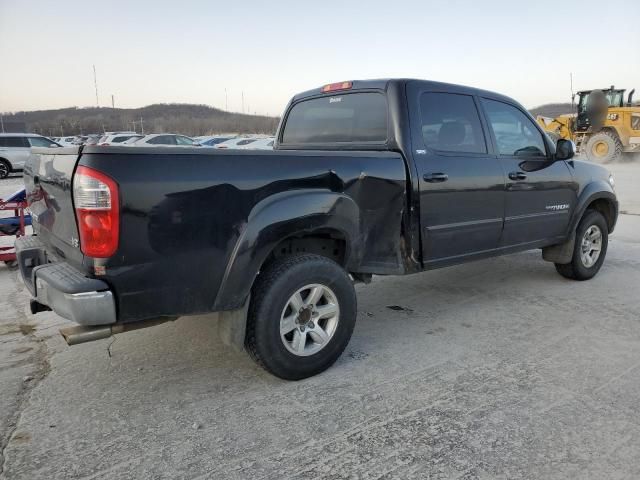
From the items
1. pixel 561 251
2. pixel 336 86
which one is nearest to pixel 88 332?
pixel 336 86

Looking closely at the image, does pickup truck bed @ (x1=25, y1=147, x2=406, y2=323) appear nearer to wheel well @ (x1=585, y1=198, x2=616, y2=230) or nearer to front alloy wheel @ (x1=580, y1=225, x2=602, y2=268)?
front alloy wheel @ (x1=580, y1=225, x2=602, y2=268)

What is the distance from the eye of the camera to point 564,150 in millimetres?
4879

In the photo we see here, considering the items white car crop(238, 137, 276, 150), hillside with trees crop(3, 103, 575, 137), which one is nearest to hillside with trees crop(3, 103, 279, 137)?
hillside with trees crop(3, 103, 575, 137)

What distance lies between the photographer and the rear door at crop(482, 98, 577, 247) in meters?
4.48

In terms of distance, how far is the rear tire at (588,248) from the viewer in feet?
17.4

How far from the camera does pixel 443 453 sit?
2.50 metres

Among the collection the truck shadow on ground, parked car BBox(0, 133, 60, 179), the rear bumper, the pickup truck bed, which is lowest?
the truck shadow on ground

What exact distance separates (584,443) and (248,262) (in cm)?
193

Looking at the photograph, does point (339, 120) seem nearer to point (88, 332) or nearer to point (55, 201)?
point (55, 201)

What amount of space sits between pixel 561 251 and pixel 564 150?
104 cm

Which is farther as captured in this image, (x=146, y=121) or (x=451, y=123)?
(x=146, y=121)

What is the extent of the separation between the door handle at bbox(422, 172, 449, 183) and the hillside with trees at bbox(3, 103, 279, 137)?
80.3m

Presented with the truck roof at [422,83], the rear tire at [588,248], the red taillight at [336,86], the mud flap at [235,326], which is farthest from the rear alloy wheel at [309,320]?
the rear tire at [588,248]

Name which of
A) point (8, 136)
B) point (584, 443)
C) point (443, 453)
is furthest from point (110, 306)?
point (8, 136)
